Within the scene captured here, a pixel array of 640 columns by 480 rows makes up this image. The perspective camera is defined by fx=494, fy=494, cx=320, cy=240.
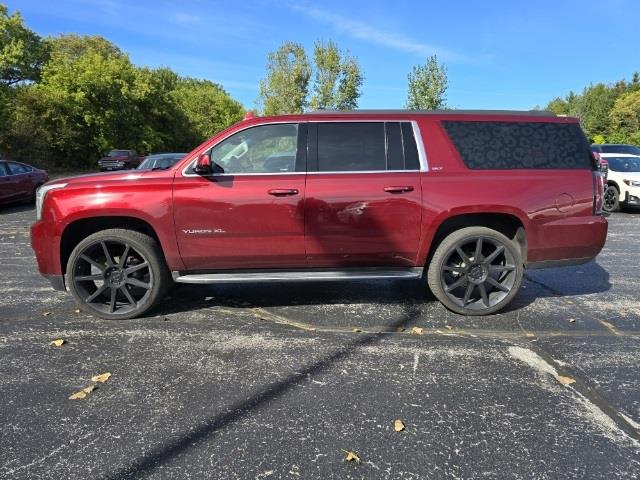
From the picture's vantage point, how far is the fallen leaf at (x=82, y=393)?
3217 mm

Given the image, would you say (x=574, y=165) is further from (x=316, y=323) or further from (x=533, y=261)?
(x=316, y=323)

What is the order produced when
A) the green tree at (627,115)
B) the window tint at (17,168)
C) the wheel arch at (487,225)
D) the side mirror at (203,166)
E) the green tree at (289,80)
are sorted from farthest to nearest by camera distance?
the green tree at (627,115), the green tree at (289,80), the window tint at (17,168), the wheel arch at (487,225), the side mirror at (203,166)

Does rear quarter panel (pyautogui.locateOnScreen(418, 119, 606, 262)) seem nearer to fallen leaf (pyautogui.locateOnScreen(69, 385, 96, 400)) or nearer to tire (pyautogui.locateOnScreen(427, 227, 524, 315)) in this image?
tire (pyautogui.locateOnScreen(427, 227, 524, 315))

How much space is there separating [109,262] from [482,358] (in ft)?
11.1

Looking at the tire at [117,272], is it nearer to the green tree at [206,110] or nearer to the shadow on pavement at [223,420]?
the shadow on pavement at [223,420]

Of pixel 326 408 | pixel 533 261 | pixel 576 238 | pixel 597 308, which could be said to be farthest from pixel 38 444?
pixel 597 308

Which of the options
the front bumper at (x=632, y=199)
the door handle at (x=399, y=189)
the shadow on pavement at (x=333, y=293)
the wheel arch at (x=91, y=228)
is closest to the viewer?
the door handle at (x=399, y=189)

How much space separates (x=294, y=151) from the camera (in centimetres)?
456

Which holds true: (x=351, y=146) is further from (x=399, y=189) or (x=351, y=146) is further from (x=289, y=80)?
(x=289, y=80)

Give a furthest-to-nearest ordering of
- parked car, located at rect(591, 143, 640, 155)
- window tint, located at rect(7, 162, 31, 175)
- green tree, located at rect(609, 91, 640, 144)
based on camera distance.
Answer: green tree, located at rect(609, 91, 640, 144)
parked car, located at rect(591, 143, 640, 155)
window tint, located at rect(7, 162, 31, 175)

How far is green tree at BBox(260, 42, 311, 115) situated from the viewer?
4147 cm

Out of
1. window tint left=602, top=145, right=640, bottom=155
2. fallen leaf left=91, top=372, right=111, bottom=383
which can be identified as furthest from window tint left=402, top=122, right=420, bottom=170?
window tint left=602, top=145, right=640, bottom=155

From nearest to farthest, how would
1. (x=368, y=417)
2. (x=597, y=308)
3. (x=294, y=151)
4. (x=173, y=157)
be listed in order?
(x=368, y=417) < (x=294, y=151) < (x=597, y=308) < (x=173, y=157)

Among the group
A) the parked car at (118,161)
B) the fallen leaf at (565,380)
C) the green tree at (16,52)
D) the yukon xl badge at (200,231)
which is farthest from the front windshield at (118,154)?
the fallen leaf at (565,380)
